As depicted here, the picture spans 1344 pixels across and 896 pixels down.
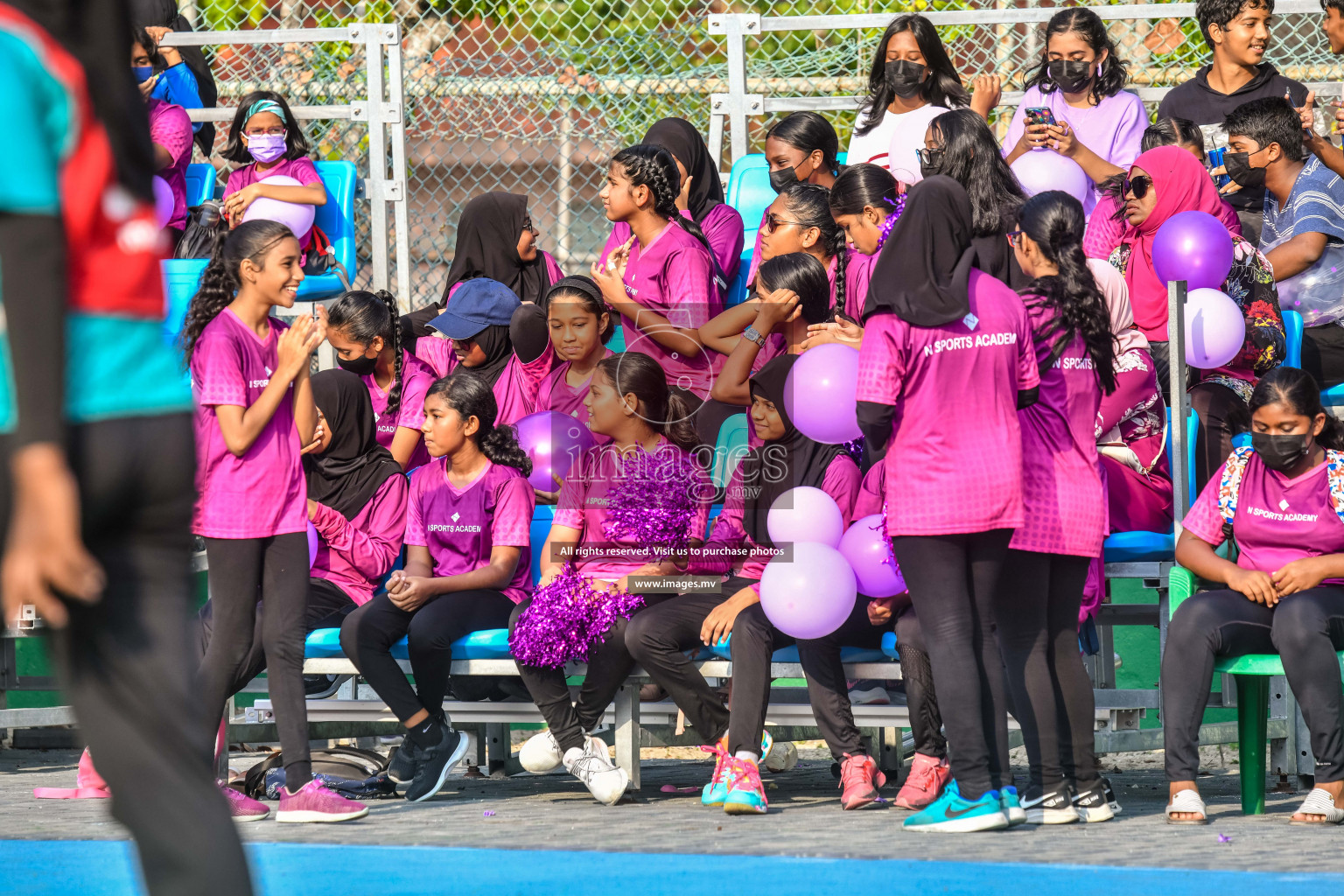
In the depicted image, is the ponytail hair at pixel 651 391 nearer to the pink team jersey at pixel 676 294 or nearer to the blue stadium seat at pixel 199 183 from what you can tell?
the pink team jersey at pixel 676 294

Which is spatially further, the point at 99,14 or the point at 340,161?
the point at 340,161

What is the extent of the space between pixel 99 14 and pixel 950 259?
9.73 feet

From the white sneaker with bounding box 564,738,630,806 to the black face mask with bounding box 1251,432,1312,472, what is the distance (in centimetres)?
228

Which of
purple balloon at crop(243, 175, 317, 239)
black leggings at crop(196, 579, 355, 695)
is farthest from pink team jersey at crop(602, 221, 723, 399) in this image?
purple balloon at crop(243, 175, 317, 239)

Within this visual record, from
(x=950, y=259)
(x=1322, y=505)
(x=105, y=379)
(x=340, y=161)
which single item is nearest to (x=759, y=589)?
(x=950, y=259)

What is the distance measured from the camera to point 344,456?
6.34m

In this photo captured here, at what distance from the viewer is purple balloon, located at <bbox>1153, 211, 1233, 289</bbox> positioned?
5688mm

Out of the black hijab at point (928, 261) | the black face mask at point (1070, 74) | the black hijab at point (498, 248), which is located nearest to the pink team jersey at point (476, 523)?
the black hijab at point (498, 248)

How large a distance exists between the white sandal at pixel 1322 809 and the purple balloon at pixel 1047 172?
2.63 meters

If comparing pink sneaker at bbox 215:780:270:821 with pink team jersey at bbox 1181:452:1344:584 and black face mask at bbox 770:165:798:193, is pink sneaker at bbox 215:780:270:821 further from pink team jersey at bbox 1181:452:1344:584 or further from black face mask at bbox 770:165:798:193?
black face mask at bbox 770:165:798:193

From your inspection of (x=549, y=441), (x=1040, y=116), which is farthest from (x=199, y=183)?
(x=1040, y=116)

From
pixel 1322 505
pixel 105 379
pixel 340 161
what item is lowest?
pixel 1322 505

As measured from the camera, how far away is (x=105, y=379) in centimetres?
193

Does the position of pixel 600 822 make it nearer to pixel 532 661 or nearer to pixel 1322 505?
pixel 532 661
